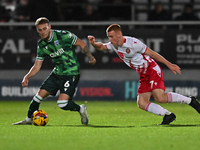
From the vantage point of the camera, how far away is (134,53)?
7.82m

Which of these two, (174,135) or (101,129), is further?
(101,129)

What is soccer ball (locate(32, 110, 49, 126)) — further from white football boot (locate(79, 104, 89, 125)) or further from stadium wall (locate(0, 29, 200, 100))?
stadium wall (locate(0, 29, 200, 100))

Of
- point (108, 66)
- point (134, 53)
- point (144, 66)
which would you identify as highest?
point (134, 53)

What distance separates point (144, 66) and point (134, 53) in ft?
1.07

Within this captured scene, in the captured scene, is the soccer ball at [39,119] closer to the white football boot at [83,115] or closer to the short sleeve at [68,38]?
the white football boot at [83,115]

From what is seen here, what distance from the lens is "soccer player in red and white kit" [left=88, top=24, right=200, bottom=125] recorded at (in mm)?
7730

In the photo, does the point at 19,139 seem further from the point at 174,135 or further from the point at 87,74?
the point at 87,74

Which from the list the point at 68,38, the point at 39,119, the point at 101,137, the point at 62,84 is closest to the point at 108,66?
the point at 68,38

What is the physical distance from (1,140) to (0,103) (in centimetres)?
763

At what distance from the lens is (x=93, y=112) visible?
36.0 ft

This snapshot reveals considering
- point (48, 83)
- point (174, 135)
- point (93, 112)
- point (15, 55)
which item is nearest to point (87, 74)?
point (15, 55)

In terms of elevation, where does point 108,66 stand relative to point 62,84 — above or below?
below

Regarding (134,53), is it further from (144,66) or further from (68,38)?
(68,38)

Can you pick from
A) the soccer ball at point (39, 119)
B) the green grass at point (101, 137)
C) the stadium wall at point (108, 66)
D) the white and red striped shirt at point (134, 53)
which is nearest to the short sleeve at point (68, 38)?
the white and red striped shirt at point (134, 53)
